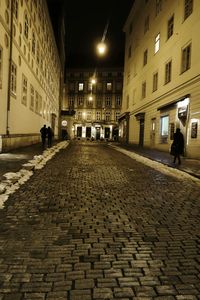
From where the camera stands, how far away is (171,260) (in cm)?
357

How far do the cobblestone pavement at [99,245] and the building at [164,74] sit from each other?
13.0 m

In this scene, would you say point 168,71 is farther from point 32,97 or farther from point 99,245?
point 99,245

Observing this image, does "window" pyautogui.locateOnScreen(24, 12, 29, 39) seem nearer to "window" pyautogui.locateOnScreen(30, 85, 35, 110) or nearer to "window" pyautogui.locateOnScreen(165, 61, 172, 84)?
"window" pyautogui.locateOnScreen(30, 85, 35, 110)

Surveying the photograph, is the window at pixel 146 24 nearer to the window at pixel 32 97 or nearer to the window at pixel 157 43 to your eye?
the window at pixel 157 43

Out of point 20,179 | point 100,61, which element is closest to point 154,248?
point 20,179

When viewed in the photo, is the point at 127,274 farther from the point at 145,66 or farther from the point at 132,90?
the point at 132,90

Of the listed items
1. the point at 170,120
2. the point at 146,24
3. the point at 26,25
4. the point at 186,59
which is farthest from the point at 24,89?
the point at 146,24

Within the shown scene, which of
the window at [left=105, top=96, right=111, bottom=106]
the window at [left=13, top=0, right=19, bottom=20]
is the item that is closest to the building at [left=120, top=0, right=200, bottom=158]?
the window at [left=13, top=0, right=19, bottom=20]

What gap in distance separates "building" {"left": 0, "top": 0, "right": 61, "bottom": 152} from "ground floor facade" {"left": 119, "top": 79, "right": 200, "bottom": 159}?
10.7 metres

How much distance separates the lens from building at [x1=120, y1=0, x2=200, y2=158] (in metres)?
19.4

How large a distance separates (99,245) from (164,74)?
23.4m

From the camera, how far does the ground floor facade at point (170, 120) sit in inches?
739

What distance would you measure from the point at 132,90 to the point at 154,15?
10642 millimetres

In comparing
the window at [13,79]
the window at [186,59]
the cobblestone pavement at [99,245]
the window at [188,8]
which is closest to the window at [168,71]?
the window at [186,59]
